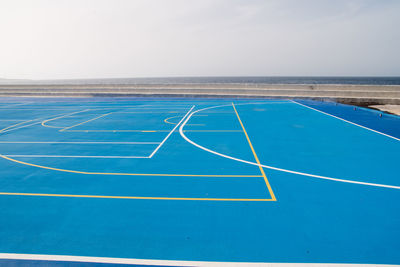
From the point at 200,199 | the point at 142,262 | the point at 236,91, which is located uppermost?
the point at 236,91

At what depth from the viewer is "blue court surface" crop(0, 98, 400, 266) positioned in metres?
4.35

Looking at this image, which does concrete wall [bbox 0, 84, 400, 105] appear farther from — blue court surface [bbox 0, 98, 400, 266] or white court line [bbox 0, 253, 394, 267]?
white court line [bbox 0, 253, 394, 267]

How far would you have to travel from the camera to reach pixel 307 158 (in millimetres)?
9070

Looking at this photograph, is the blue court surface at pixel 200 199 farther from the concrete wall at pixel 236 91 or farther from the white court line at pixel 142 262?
the concrete wall at pixel 236 91

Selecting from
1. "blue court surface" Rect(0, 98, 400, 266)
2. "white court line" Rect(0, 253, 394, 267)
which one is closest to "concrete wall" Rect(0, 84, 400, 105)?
"blue court surface" Rect(0, 98, 400, 266)

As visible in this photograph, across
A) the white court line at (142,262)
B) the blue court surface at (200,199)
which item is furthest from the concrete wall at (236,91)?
the white court line at (142,262)

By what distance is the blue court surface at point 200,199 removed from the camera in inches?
171

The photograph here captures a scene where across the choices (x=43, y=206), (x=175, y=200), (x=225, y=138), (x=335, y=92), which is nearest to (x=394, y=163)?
(x=225, y=138)

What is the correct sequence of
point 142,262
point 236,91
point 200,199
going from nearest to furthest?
point 142,262
point 200,199
point 236,91

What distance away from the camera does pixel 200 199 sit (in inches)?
242

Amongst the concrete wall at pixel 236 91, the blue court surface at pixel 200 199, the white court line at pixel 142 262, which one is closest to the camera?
the white court line at pixel 142 262

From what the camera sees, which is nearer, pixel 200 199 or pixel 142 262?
pixel 142 262

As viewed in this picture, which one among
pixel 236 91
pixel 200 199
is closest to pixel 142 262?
pixel 200 199

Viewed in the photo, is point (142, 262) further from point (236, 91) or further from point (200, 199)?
point (236, 91)
